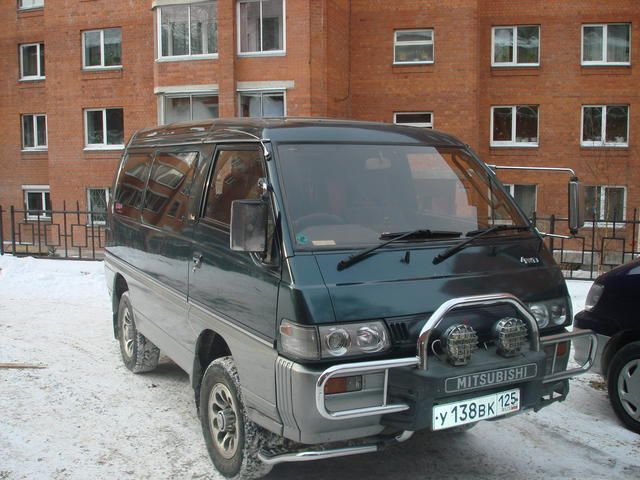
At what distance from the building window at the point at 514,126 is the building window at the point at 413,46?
3028mm

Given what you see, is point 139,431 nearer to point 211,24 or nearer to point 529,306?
point 529,306

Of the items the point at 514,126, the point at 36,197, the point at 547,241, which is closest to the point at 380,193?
the point at 547,241

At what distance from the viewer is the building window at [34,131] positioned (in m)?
26.5

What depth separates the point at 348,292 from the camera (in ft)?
→ 11.1

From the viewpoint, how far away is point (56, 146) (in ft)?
79.3

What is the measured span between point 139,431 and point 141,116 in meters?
19.9

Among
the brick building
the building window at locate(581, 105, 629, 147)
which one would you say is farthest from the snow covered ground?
the building window at locate(581, 105, 629, 147)

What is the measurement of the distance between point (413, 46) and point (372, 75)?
1664 millimetres

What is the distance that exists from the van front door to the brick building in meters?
15.5

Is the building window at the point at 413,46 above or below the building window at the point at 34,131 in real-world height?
above

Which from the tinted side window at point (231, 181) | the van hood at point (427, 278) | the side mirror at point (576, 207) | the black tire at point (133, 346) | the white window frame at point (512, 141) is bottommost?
the black tire at point (133, 346)

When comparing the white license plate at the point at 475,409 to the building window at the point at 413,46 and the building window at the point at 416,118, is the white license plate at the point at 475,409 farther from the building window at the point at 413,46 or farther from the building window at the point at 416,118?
the building window at the point at 413,46

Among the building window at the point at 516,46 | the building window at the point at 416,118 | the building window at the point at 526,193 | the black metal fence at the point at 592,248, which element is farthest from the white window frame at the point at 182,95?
the black metal fence at the point at 592,248

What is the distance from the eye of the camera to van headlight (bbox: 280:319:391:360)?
10.7ft
